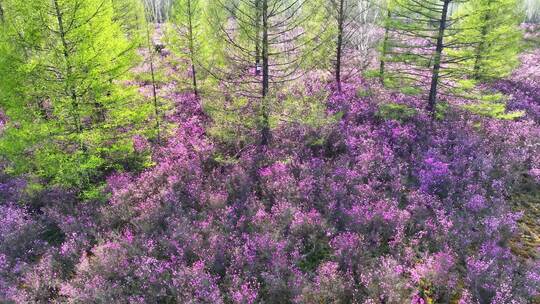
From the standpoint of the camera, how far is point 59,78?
962 cm

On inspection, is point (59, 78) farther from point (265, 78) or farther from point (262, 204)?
point (262, 204)

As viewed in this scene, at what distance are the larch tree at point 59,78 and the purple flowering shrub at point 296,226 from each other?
4.67 feet

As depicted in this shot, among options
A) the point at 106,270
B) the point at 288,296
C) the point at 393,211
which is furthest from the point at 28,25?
the point at 393,211

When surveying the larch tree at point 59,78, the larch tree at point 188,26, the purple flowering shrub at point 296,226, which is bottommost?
the purple flowering shrub at point 296,226

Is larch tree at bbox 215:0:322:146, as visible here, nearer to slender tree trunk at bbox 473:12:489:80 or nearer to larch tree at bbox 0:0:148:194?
larch tree at bbox 0:0:148:194

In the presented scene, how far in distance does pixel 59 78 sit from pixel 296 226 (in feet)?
25.3

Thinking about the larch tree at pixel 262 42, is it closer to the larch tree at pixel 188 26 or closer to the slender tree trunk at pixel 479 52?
the larch tree at pixel 188 26

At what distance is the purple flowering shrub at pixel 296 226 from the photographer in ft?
23.2

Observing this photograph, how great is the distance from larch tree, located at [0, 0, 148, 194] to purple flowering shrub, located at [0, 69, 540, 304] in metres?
1.42

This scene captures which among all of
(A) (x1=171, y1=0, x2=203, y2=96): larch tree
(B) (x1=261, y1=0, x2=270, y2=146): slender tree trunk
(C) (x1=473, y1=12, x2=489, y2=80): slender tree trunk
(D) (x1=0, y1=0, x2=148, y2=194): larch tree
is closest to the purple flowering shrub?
(B) (x1=261, y1=0, x2=270, y2=146): slender tree trunk

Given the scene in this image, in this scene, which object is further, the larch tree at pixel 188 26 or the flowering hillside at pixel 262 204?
the larch tree at pixel 188 26

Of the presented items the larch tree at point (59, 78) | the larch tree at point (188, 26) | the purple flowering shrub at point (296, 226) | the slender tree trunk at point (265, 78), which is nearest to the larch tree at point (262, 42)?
the slender tree trunk at point (265, 78)

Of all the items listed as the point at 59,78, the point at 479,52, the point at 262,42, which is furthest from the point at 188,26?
the point at 479,52

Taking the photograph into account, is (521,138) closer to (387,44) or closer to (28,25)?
(387,44)
